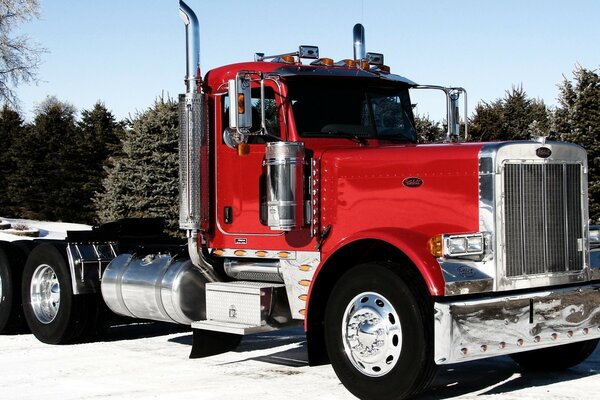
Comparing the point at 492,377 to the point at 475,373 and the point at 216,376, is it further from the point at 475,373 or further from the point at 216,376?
the point at 216,376

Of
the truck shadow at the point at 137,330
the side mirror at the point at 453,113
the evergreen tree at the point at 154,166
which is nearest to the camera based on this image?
the side mirror at the point at 453,113

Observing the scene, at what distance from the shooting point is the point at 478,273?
7.05 m

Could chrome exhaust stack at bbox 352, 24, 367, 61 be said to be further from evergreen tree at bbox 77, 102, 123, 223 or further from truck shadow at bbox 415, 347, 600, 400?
evergreen tree at bbox 77, 102, 123, 223

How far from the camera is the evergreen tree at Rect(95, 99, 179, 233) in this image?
30.5m

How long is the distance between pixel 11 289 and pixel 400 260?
20.1ft

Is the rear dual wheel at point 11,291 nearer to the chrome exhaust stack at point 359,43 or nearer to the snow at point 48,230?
the chrome exhaust stack at point 359,43

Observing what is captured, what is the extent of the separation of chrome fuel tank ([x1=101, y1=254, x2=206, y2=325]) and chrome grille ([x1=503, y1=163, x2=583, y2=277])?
340 centimetres

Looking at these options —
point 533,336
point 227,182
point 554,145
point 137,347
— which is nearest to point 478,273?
point 533,336

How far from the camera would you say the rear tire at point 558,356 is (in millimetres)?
8578

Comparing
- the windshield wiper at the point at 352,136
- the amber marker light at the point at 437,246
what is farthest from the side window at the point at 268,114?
the amber marker light at the point at 437,246

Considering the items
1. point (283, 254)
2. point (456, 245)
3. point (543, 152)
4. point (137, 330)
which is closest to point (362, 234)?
point (456, 245)

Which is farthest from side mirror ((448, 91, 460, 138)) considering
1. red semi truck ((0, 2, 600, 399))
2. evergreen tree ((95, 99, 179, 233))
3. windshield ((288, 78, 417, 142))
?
evergreen tree ((95, 99, 179, 233))

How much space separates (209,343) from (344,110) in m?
2.73

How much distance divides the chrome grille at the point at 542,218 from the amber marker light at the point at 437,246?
61 centimetres
